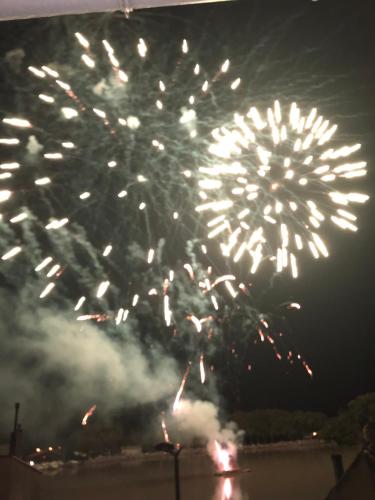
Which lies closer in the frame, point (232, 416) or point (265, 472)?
point (265, 472)

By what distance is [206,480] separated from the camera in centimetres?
5338

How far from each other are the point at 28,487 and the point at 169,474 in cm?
5014

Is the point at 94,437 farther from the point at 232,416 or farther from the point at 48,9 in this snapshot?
the point at 48,9

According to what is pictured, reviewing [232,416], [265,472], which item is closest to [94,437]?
[232,416]

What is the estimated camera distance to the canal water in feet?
135

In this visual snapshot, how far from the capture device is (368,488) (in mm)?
8000

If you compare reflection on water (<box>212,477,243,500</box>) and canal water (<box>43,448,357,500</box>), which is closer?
reflection on water (<box>212,477,243,500</box>)

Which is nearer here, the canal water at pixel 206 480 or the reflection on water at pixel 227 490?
the reflection on water at pixel 227 490

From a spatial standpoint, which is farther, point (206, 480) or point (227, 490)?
point (206, 480)

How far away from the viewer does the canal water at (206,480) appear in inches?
1618

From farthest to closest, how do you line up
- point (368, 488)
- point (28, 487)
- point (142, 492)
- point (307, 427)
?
point (307, 427) < point (142, 492) < point (28, 487) < point (368, 488)

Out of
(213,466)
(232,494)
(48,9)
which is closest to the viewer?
(48,9)

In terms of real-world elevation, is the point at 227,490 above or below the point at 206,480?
below

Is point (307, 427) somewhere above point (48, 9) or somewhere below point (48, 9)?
above
